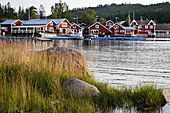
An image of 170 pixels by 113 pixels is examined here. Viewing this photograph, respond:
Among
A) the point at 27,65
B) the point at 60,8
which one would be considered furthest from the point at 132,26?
the point at 27,65

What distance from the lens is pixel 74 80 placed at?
7445 mm

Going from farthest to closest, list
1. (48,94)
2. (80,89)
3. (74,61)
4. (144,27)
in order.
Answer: (144,27) → (74,61) → (80,89) → (48,94)

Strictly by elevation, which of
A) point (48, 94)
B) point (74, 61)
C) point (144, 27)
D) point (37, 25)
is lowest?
point (48, 94)

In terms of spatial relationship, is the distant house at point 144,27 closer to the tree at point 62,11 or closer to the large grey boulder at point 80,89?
the tree at point 62,11

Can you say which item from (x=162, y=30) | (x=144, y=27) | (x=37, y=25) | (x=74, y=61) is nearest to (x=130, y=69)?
(x=74, y=61)

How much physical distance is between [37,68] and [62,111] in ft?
9.11

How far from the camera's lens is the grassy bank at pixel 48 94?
5.82m

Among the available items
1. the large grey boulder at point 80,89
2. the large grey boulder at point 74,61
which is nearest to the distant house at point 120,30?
the large grey boulder at point 74,61

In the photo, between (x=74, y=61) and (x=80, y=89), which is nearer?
(x=80, y=89)

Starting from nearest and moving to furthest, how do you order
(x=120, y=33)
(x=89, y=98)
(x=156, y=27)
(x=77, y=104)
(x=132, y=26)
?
(x=77, y=104), (x=89, y=98), (x=120, y=33), (x=132, y=26), (x=156, y=27)

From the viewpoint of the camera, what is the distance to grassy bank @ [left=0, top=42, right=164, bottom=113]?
582 cm

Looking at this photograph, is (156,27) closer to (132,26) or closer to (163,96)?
(132,26)

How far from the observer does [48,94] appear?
270 inches

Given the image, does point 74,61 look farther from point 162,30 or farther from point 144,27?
point 162,30
